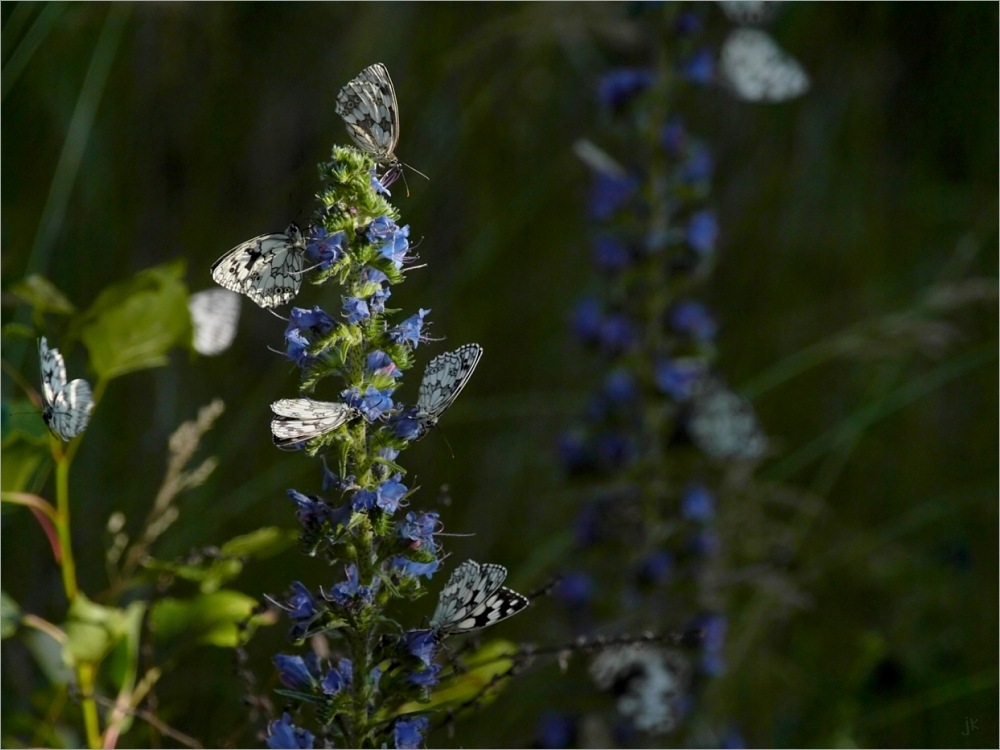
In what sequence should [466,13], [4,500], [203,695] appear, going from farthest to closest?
[466,13] < [203,695] < [4,500]

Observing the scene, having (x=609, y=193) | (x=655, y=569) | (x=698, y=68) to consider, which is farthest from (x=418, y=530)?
(x=698, y=68)

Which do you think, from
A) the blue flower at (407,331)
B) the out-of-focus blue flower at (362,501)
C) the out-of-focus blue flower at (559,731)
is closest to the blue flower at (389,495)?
the out-of-focus blue flower at (362,501)

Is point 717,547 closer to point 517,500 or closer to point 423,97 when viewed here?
point 517,500

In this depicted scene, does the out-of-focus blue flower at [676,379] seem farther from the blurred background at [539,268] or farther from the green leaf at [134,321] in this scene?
the green leaf at [134,321]

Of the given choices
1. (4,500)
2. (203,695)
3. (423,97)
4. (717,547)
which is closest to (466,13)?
(423,97)

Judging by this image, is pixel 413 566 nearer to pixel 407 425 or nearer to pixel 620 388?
pixel 407 425

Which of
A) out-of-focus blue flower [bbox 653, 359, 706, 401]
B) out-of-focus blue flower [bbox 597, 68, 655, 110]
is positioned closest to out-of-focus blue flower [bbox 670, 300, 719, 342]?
out-of-focus blue flower [bbox 653, 359, 706, 401]
